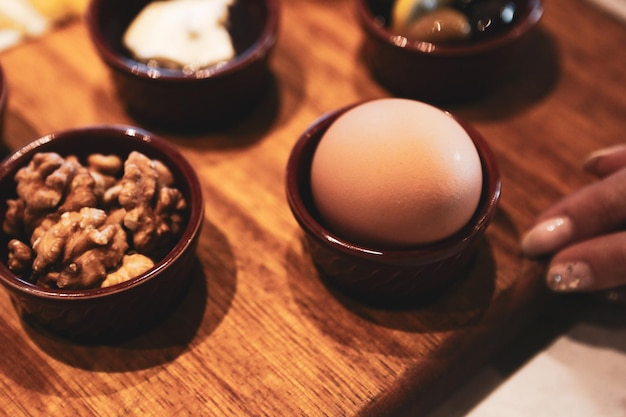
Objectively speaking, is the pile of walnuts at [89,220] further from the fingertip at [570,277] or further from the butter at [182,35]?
the fingertip at [570,277]

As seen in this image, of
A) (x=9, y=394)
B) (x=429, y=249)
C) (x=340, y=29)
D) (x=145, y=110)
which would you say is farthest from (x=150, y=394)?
(x=340, y=29)

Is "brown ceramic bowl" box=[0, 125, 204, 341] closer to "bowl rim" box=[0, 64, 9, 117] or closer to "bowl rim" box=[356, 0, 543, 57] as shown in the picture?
"bowl rim" box=[0, 64, 9, 117]

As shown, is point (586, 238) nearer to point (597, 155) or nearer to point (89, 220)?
point (597, 155)

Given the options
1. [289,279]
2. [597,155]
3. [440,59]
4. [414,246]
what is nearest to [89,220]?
[289,279]

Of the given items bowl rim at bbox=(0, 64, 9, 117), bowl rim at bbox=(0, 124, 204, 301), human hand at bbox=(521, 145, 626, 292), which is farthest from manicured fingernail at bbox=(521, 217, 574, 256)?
bowl rim at bbox=(0, 64, 9, 117)

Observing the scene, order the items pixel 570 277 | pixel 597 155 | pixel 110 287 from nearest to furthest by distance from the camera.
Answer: pixel 110 287, pixel 570 277, pixel 597 155

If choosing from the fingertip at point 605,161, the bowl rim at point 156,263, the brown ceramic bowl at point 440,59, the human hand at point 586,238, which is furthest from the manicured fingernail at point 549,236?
the bowl rim at point 156,263

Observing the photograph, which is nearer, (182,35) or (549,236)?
(549,236)
